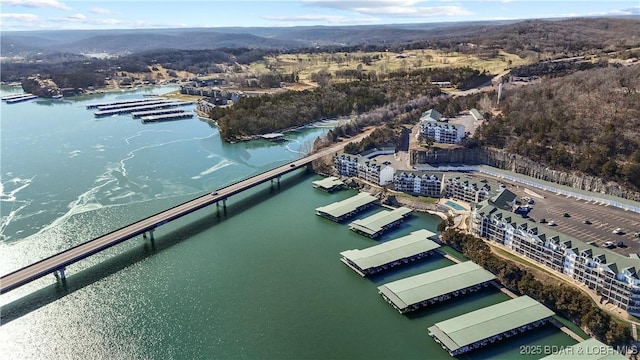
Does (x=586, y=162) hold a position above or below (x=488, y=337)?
above

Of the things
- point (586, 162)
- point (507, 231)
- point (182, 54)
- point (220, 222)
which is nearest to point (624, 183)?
point (586, 162)

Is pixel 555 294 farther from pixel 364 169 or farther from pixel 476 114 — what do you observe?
pixel 476 114

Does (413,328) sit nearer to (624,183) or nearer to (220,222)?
(220,222)

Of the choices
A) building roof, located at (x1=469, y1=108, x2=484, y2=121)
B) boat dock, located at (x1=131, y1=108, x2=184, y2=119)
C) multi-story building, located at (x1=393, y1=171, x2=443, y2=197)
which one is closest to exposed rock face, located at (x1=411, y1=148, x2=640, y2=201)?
multi-story building, located at (x1=393, y1=171, x2=443, y2=197)

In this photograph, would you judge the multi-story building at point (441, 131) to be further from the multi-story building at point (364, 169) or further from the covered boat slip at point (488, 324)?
the covered boat slip at point (488, 324)

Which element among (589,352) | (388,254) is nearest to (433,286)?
(388,254)

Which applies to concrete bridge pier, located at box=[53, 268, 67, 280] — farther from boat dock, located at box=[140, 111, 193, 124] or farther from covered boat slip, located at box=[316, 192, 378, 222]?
boat dock, located at box=[140, 111, 193, 124]

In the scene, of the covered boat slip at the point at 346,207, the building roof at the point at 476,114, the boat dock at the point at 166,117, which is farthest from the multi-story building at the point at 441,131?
the boat dock at the point at 166,117
